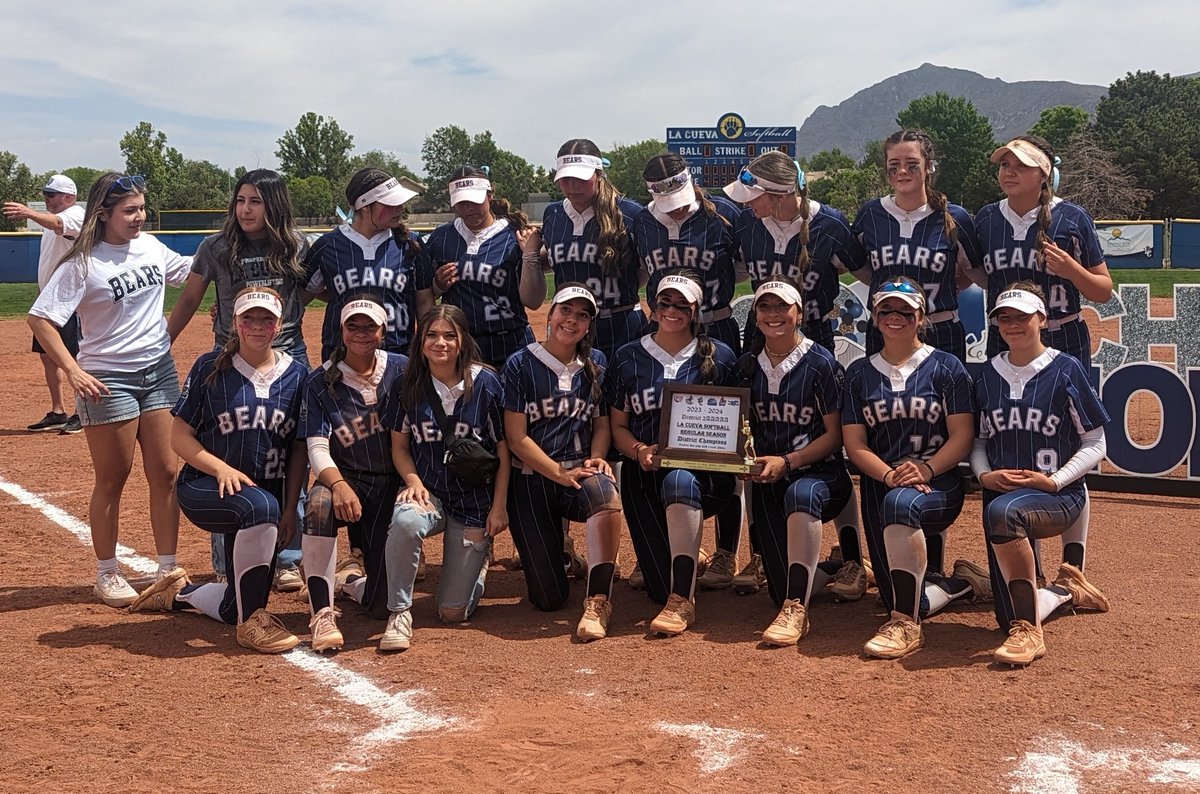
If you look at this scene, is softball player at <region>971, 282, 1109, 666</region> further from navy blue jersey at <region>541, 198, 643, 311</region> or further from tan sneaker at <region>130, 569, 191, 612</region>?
tan sneaker at <region>130, 569, 191, 612</region>

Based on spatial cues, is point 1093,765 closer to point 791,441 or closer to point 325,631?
point 791,441

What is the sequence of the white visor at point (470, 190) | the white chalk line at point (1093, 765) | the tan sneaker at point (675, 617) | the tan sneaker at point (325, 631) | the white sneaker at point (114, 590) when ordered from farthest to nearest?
the white visor at point (470, 190)
the white sneaker at point (114, 590)
the tan sneaker at point (675, 617)
the tan sneaker at point (325, 631)
the white chalk line at point (1093, 765)

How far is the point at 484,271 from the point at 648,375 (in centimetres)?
106

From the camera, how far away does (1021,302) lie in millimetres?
4734

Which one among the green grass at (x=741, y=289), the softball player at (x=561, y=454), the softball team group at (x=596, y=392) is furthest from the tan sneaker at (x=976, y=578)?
the green grass at (x=741, y=289)

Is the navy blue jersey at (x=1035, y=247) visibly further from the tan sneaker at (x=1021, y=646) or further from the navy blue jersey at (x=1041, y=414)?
the tan sneaker at (x=1021, y=646)

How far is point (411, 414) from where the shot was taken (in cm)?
515

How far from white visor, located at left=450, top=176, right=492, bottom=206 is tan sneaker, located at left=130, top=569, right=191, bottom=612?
2204mm

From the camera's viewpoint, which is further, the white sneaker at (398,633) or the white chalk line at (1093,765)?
the white sneaker at (398,633)

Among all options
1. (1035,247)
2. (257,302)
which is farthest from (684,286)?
(257,302)

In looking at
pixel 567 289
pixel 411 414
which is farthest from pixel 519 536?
pixel 567 289

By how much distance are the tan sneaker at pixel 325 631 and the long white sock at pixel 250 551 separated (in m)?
0.29

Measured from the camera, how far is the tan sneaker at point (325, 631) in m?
4.79

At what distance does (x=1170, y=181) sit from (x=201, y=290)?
5827cm
